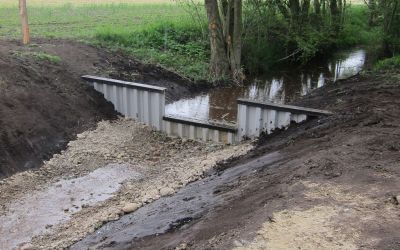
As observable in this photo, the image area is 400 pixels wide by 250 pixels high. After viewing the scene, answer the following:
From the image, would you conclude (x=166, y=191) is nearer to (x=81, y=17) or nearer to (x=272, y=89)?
(x=272, y=89)

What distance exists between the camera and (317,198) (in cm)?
692

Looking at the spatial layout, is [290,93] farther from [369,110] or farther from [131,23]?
[131,23]

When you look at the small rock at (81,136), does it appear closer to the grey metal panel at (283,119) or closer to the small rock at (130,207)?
the small rock at (130,207)

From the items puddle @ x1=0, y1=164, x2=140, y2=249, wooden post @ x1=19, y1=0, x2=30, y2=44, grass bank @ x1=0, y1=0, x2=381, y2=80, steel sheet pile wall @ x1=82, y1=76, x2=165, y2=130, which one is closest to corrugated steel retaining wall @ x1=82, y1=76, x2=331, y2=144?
steel sheet pile wall @ x1=82, y1=76, x2=165, y2=130

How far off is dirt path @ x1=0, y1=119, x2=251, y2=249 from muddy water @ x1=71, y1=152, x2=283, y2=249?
14.8 inches

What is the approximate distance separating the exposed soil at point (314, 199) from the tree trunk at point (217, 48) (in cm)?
951

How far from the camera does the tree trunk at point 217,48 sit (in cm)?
2038

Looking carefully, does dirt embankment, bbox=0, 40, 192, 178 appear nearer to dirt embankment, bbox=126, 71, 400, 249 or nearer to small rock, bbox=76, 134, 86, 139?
small rock, bbox=76, 134, 86, 139

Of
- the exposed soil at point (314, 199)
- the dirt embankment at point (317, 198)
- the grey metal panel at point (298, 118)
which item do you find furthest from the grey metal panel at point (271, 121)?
the dirt embankment at point (317, 198)

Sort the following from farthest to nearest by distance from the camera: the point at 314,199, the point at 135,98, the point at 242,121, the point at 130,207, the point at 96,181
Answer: the point at 135,98 < the point at 242,121 < the point at 96,181 < the point at 130,207 < the point at 314,199

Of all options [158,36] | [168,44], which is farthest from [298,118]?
[158,36]

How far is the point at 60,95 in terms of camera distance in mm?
14844

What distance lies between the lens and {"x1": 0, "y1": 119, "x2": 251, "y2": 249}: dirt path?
9.55 metres

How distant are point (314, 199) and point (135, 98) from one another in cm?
938
